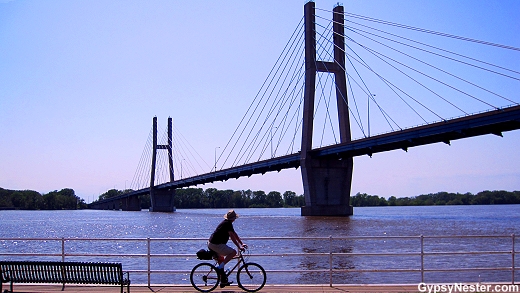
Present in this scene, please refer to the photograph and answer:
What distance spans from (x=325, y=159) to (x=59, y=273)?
51378 mm

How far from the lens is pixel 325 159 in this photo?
60.7 metres

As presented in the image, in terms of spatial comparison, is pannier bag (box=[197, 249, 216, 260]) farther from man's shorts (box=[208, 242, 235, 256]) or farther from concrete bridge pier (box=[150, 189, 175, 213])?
concrete bridge pier (box=[150, 189, 175, 213])

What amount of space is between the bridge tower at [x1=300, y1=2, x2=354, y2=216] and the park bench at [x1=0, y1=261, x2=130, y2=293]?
157 ft

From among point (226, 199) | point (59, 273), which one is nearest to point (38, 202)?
point (226, 199)

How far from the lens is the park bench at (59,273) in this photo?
9.95m

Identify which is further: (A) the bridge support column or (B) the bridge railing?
(A) the bridge support column

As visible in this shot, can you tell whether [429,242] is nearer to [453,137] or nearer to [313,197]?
[453,137]

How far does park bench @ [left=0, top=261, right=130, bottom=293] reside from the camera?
9953mm

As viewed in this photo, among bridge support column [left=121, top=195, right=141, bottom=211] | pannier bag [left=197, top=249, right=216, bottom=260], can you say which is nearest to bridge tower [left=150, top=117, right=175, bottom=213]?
bridge support column [left=121, top=195, right=141, bottom=211]

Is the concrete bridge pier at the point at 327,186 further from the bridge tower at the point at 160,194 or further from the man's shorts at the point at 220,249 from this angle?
the bridge tower at the point at 160,194

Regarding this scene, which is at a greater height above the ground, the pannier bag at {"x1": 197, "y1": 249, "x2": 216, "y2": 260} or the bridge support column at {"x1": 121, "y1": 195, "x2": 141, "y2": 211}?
the pannier bag at {"x1": 197, "y1": 249, "x2": 216, "y2": 260}

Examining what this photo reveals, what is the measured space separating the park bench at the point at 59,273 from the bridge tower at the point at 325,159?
47.9 m

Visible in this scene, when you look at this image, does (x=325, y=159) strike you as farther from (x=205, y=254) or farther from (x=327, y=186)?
(x=205, y=254)

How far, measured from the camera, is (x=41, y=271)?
1022cm
